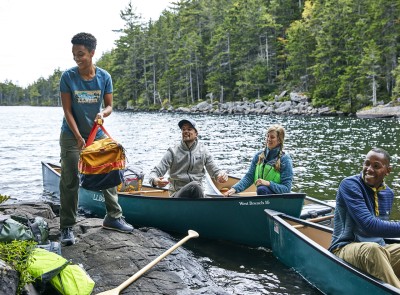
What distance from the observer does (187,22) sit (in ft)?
272

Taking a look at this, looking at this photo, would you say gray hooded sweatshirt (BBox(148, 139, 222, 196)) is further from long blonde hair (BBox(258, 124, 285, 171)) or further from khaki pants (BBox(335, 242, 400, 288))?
khaki pants (BBox(335, 242, 400, 288))

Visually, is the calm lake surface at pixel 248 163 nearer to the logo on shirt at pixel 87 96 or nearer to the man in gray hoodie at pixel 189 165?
the man in gray hoodie at pixel 189 165

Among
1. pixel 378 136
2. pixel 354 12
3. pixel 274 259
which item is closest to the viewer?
pixel 274 259

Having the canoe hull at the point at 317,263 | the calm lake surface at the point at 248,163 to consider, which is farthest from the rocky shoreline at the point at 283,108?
the canoe hull at the point at 317,263

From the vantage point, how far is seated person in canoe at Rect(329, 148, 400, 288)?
3.71 m

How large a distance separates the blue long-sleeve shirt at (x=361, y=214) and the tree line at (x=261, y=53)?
38363mm

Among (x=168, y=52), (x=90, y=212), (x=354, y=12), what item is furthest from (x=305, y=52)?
(x=90, y=212)

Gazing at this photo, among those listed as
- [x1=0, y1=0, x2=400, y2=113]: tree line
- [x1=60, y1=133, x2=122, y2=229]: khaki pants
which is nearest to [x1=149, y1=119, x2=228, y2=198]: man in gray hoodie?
[x1=60, y1=133, x2=122, y2=229]: khaki pants

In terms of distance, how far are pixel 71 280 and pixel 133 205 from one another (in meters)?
3.63

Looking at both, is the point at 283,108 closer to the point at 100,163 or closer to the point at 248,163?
the point at 248,163

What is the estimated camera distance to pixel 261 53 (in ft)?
215

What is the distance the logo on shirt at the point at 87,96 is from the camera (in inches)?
188

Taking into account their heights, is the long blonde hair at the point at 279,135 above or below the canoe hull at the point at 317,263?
above

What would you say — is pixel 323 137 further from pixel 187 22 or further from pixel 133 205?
pixel 187 22
